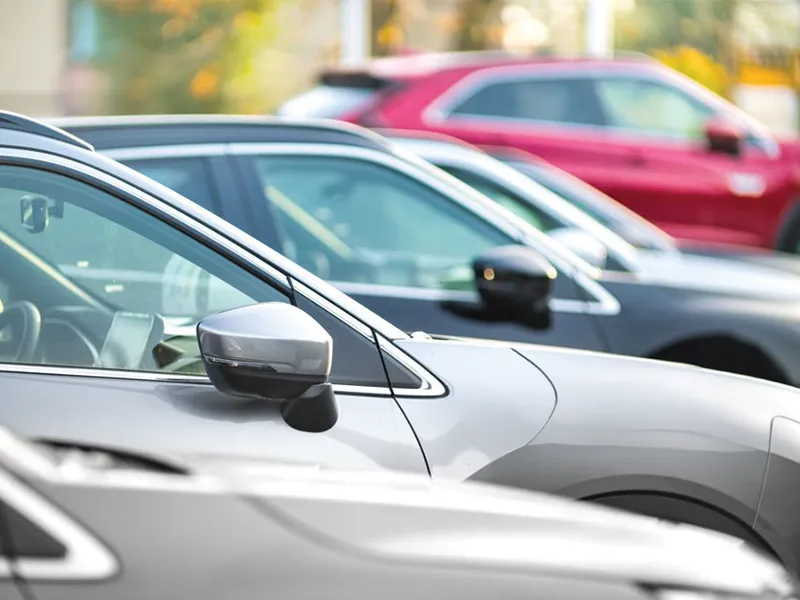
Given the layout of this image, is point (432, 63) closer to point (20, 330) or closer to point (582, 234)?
point (582, 234)

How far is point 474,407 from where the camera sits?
308 centimetres

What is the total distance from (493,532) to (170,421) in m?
0.91

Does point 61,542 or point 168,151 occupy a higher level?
point 168,151

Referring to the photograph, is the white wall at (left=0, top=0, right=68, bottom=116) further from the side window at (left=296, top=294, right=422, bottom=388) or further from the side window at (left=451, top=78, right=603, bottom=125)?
the side window at (left=296, top=294, right=422, bottom=388)

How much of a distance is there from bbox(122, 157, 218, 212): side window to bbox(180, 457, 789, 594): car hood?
8.38ft

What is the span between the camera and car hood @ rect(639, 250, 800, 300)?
17.9ft

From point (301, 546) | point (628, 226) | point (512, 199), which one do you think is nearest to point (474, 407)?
point (301, 546)

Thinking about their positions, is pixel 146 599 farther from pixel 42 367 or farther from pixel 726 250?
pixel 726 250

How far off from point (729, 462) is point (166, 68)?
1790cm

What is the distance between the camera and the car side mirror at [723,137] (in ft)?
34.0

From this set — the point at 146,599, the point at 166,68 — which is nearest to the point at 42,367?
the point at 146,599

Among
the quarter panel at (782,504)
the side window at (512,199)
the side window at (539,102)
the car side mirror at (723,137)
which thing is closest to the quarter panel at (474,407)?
the quarter panel at (782,504)

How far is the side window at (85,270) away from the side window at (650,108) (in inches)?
304

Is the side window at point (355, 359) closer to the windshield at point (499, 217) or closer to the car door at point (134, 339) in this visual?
the car door at point (134, 339)
